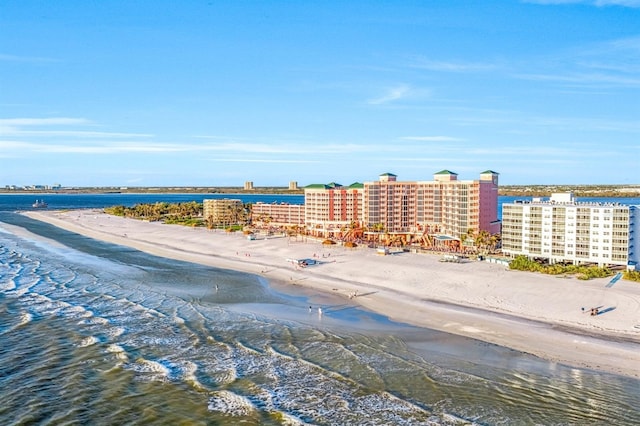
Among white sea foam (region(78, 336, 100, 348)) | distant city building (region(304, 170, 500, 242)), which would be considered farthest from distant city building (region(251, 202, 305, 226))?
white sea foam (region(78, 336, 100, 348))

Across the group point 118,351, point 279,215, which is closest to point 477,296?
point 118,351

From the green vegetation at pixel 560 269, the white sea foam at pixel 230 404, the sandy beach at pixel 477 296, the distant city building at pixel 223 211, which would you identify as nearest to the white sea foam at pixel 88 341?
the white sea foam at pixel 230 404

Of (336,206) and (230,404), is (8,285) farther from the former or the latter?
(336,206)

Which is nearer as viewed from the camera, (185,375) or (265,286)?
(185,375)

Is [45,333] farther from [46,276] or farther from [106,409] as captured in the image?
[46,276]

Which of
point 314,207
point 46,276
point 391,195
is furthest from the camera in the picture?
point 314,207

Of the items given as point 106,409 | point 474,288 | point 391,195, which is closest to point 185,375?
point 106,409
